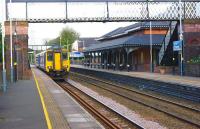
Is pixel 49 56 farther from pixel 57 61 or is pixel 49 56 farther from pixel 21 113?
pixel 21 113

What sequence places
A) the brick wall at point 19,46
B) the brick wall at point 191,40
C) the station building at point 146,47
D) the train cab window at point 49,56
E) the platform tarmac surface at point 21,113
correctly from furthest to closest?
the station building at point 146,47 < the train cab window at point 49,56 < the brick wall at point 191,40 < the brick wall at point 19,46 < the platform tarmac surface at point 21,113

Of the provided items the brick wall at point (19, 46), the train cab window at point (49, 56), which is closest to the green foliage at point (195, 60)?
the train cab window at point (49, 56)

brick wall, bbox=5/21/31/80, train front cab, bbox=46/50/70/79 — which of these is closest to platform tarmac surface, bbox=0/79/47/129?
brick wall, bbox=5/21/31/80

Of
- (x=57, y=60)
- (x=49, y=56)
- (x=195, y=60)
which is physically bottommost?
(x=195, y=60)

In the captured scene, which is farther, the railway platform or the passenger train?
the passenger train

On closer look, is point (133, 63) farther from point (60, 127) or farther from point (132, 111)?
point (60, 127)

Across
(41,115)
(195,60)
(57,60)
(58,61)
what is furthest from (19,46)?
(41,115)

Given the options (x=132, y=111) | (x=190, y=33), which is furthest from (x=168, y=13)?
(x=132, y=111)

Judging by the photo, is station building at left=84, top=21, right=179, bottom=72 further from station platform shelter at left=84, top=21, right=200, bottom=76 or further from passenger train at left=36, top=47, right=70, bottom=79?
passenger train at left=36, top=47, right=70, bottom=79

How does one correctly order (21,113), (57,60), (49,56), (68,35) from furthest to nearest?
(68,35) → (49,56) → (57,60) → (21,113)

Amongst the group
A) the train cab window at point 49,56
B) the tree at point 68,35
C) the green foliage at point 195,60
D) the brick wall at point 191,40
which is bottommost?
the green foliage at point 195,60

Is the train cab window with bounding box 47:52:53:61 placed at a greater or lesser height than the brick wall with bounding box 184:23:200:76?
lesser

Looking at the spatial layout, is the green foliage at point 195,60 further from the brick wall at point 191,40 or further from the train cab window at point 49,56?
the train cab window at point 49,56

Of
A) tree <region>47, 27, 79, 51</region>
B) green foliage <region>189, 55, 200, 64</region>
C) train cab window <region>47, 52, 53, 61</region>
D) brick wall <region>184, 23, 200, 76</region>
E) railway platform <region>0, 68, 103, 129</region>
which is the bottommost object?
railway platform <region>0, 68, 103, 129</region>
